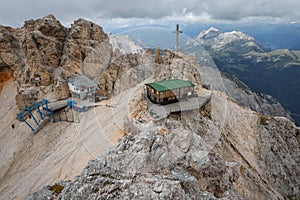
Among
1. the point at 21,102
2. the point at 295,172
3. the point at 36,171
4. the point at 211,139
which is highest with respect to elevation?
the point at 211,139

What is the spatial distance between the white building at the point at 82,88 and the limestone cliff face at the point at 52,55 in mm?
2127

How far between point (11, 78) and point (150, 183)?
5882 cm

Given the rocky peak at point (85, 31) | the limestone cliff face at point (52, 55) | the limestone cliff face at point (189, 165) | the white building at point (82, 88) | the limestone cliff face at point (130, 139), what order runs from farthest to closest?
the rocky peak at point (85, 31), the limestone cliff face at point (52, 55), the white building at point (82, 88), the limestone cliff face at point (130, 139), the limestone cliff face at point (189, 165)

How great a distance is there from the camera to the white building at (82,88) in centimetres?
4178

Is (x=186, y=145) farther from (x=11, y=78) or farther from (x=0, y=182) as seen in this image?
(x=11, y=78)

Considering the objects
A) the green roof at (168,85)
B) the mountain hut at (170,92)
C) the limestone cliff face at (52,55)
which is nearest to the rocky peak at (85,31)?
the limestone cliff face at (52,55)

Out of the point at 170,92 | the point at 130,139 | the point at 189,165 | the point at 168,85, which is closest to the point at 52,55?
the point at 168,85

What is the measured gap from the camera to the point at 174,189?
425 inches

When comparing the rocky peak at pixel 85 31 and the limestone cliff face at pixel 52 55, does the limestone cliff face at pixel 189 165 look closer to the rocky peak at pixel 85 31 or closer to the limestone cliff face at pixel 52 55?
the limestone cliff face at pixel 52 55

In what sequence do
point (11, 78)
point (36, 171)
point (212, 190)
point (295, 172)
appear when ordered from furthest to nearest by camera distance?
1. point (11, 78)
2. point (295, 172)
3. point (36, 171)
4. point (212, 190)

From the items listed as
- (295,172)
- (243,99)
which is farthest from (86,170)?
(243,99)

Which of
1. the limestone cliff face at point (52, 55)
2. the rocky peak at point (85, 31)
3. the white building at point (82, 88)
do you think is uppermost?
the rocky peak at point (85, 31)

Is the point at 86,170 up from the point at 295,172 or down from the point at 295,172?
up

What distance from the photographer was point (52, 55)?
1937 inches
